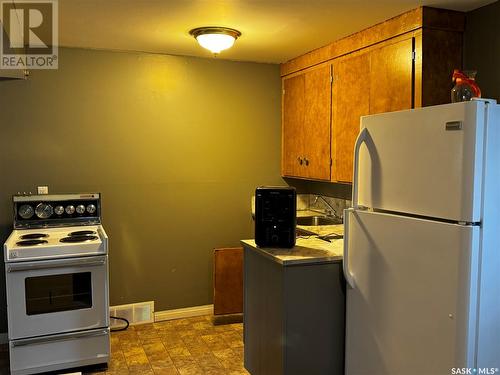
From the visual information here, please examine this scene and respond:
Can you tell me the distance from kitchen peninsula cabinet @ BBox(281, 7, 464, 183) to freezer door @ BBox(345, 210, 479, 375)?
0.96 m

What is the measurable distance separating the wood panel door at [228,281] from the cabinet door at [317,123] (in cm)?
96

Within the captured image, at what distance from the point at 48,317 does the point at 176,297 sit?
1311 millimetres

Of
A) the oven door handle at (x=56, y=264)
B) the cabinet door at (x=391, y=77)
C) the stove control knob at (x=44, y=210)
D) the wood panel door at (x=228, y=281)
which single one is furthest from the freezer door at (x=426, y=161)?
the stove control knob at (x=44, y=210)

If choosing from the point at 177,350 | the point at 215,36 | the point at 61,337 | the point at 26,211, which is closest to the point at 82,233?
the point at 26,211

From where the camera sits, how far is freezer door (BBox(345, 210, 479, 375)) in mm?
1717

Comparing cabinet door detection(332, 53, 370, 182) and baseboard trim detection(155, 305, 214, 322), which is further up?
cabinet door detection(332, 53, 370, 182)

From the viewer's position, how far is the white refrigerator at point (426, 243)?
1694 millimetres

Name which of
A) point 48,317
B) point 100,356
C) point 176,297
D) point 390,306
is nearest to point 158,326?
point 176,297

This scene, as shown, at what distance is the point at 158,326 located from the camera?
384 cm

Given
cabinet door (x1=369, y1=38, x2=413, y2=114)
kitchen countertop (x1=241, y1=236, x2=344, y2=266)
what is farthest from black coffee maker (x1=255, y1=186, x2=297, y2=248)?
cabinet door (x1=369, y1=38, x2=413, y2=114)

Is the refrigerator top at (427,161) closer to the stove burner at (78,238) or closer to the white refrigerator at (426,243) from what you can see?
the white refrigerator at (426,243)

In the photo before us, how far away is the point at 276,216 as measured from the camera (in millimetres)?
2459

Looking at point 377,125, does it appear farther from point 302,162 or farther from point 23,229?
point 23,229

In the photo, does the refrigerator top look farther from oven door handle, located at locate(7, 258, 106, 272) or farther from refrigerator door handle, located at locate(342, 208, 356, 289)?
oven door handle, located at locate(7, 258, 106, 272)
